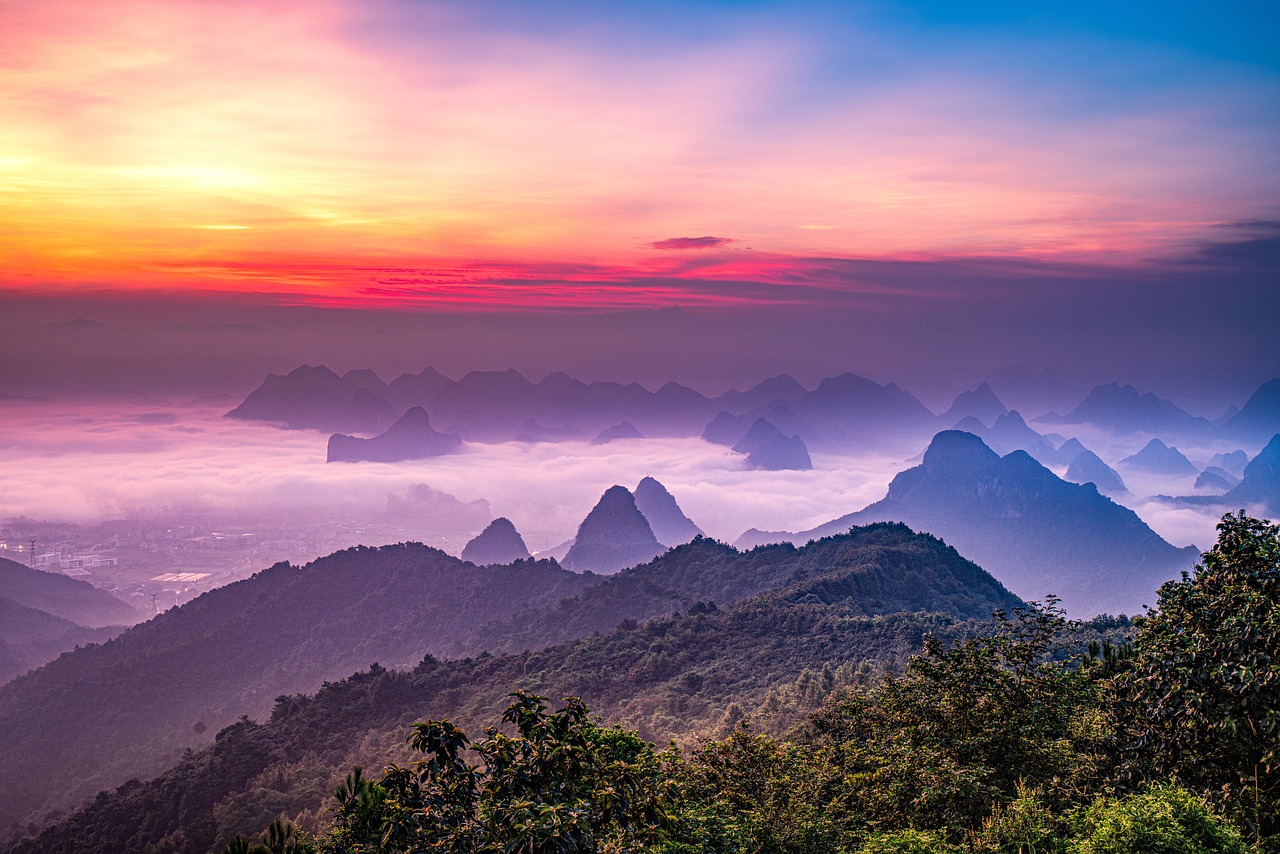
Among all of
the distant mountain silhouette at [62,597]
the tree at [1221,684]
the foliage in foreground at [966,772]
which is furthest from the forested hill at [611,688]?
the distant mountain silhouette at [62,597]

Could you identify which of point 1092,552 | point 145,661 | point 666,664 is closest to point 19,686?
point 145,661

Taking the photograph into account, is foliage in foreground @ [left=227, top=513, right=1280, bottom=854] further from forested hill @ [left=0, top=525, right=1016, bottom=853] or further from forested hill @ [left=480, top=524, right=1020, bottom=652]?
forested hill @ [left=480, top=524, right=1020, bottom=652]

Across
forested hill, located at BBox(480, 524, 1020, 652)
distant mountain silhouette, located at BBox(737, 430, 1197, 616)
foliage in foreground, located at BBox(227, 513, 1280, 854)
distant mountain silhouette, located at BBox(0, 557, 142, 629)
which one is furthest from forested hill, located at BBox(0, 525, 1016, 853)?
distant mountain silhouette, located at BBox(0, 557, 142, 629)

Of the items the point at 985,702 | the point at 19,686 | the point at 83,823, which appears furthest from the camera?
the point at 19,686

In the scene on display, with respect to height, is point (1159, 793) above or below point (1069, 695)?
above

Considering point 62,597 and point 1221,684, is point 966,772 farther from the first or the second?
point 62,597

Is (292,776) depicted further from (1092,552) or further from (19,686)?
(1092,552)

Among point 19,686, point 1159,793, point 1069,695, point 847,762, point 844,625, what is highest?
point 1159,793
